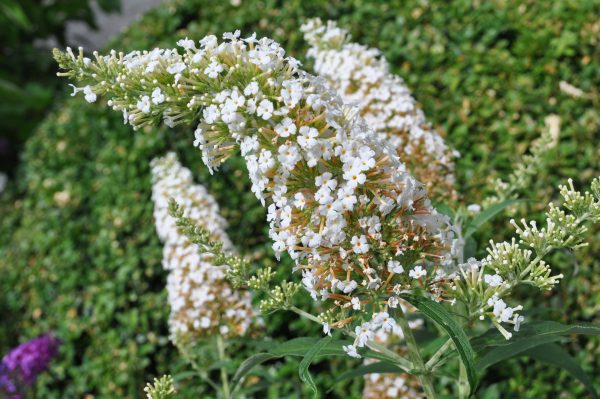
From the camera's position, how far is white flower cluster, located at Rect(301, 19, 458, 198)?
2.16m

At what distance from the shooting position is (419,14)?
366 centimetres

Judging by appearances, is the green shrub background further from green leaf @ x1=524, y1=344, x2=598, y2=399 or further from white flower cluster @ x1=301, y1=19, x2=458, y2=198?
white flower cluster @ x1=301, y1=19, x2=458, y2=198

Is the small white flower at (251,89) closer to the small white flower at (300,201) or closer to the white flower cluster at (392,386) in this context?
the small white flower at (300,201)

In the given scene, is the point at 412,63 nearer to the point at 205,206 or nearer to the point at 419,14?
the point at 419,14

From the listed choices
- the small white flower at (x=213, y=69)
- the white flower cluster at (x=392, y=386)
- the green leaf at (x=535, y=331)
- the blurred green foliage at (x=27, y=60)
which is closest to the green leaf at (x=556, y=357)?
the green leaf at (x=535, y=331)

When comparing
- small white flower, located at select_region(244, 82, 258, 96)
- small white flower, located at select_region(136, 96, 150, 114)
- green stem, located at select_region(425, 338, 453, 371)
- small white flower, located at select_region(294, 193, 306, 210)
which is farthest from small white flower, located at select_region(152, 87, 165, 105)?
green stem, located at select_region(425, 338, 453, 371)

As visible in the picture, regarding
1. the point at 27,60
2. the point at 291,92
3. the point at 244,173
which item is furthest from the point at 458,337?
the point at 27,60

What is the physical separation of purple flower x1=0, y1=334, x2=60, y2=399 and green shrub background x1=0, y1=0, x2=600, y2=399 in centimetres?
46

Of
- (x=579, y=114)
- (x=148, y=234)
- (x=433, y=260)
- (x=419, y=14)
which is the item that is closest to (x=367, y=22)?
(x=419, y=14)

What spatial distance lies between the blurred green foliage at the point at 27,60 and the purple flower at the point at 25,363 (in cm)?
342

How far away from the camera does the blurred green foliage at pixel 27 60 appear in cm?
619

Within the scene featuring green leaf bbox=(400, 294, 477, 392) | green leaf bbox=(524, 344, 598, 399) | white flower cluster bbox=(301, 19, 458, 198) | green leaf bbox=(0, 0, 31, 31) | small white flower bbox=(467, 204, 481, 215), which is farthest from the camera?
green leaf bbox=(0, 0, 31, 31)

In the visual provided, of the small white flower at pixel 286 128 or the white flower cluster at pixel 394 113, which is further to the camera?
the white flower cluster at pixel 394 113

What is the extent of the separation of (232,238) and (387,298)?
2189mm
